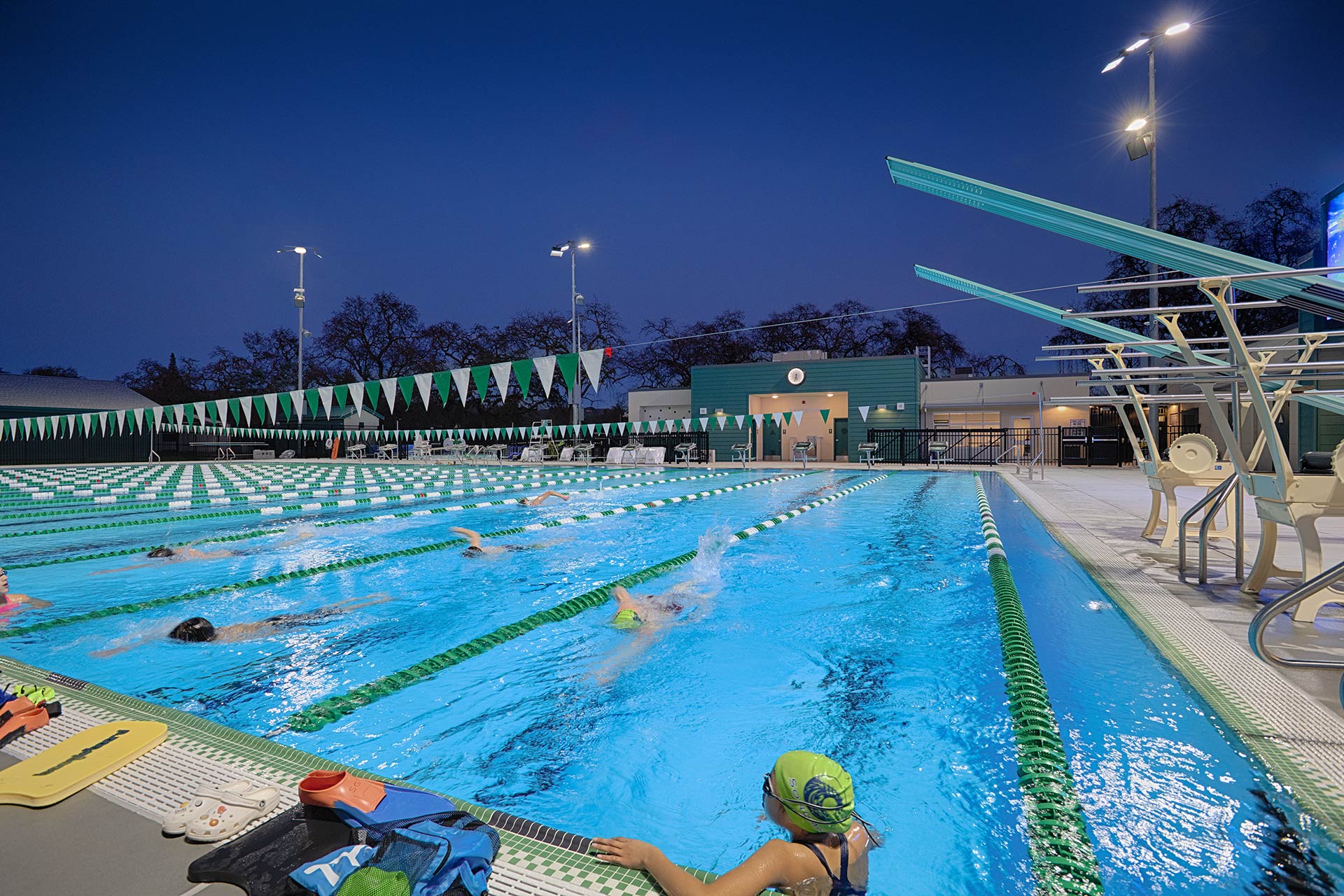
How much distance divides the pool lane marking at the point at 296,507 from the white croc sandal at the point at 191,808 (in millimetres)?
8672

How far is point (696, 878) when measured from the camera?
1465 mm

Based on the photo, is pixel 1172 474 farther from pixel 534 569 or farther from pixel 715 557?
pixel 534 569

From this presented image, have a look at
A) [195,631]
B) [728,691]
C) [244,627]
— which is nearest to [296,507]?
[244,627]

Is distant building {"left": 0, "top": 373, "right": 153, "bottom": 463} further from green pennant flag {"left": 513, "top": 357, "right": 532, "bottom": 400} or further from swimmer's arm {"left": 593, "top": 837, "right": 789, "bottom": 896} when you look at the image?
swimmer's arm {"left": 593, "top": 837, "right": 789, "bottom": 896}

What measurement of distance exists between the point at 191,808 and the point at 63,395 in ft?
114

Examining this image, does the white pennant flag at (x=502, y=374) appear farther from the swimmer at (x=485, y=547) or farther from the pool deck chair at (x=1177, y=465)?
the pool deck chair at (x=1177, y=465)

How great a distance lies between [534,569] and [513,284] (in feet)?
332

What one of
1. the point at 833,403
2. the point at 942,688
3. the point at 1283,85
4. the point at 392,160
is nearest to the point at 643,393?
the point at 833,403

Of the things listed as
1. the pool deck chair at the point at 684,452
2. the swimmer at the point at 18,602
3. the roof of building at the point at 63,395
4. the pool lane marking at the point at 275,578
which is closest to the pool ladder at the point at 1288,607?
the pool lane marking at the point at 275,578

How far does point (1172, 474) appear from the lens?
205 inches

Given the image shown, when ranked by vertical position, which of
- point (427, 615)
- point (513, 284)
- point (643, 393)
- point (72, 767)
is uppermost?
point (513, 284)

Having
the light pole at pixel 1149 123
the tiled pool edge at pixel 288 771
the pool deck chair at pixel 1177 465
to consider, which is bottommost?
the tiled pool edge at pixel 288 771

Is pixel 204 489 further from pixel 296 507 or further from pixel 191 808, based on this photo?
pixel 191 808

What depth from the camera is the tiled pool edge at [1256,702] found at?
1.89 metres
